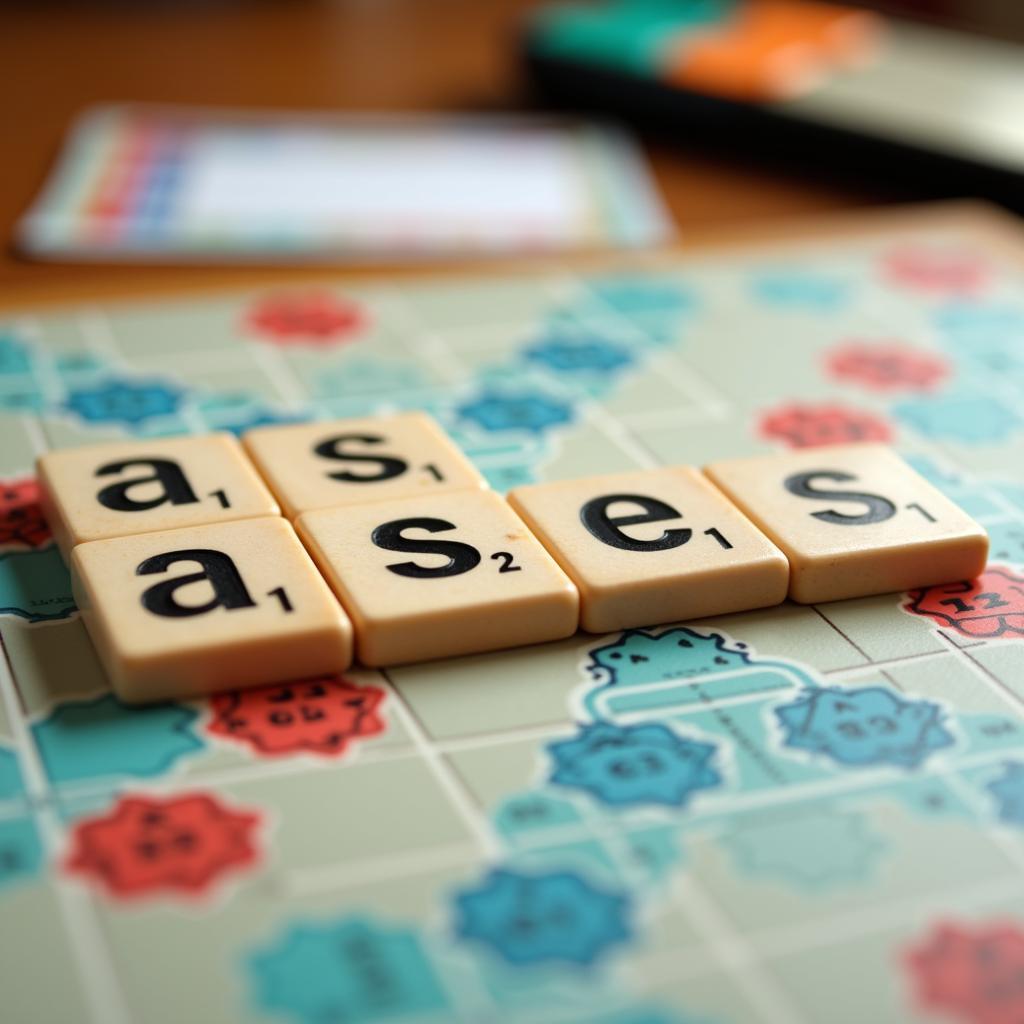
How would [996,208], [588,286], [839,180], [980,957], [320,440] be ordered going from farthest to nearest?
[839,180]
[996,208]
[588,286]
[320,440]
[980,957]

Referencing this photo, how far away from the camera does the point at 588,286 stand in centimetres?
108

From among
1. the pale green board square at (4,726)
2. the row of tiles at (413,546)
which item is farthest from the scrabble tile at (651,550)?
the pale green board square at (4,726)

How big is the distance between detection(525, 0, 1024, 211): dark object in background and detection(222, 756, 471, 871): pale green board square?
0.87 meters

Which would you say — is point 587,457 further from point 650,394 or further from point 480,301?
point 480,301

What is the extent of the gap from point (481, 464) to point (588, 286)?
0.32 m

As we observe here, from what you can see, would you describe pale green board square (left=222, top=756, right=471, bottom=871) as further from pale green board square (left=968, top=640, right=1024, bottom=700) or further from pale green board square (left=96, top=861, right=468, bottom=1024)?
pale green board square (left=968, top=640, right=1024, bottom=700)

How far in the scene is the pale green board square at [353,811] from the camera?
0.52m

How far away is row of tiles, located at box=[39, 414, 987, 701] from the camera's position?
60 centimetres

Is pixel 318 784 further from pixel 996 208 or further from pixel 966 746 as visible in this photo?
pixel 996 208

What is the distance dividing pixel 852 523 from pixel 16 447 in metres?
0.43

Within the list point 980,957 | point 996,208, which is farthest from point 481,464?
point 996,208

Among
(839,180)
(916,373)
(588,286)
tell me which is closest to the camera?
(916,373)

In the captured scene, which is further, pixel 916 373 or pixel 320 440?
pixel 916 373

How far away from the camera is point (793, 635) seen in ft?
2.14
